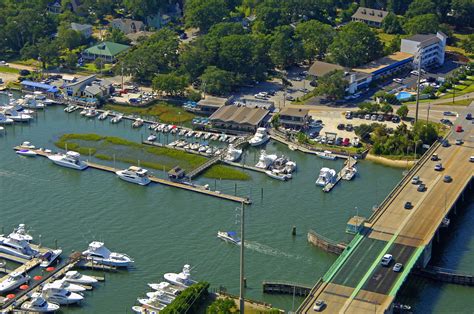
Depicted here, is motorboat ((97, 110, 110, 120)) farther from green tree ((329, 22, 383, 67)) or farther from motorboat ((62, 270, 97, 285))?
motorboat ((62, 270, 97, 285))

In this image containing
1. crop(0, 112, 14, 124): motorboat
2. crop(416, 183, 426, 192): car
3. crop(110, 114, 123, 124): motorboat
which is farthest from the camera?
crop(110, 114, 123, 124): motorboat

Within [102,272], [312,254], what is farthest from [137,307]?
[312,254]

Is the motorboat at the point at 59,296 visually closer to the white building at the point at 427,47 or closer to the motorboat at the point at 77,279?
the motorboat at the point at 77,279

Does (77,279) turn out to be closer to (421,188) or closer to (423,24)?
(421,188)

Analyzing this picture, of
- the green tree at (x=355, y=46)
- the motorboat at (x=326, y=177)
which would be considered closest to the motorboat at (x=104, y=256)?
the motorboat at (x=326, y=177)

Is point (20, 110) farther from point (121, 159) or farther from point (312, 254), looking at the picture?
point (312, 254)

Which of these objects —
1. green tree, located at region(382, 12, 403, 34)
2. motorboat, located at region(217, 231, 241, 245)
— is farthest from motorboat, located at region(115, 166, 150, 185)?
green tree, located at region(382, 12, 403, 34)
